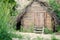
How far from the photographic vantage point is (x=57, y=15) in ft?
56.9

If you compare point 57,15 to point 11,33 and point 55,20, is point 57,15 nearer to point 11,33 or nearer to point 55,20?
point 55,20

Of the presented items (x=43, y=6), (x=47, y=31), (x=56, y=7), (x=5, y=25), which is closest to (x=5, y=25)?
(x=5, y=25)

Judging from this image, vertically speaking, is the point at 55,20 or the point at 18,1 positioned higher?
the point at 18,1

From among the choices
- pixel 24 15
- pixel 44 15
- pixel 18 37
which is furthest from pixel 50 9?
pixel 18 37

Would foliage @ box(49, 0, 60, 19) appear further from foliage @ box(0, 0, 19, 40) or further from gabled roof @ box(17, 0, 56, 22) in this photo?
foliage @ box(0, 0, 19, 40)

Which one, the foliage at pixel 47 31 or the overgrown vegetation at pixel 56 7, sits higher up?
the overgrown vegetation at pixel 56 7

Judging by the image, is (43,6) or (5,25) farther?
(43,6)

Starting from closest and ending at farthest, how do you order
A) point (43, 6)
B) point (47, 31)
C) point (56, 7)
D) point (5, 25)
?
point (5, 25)
point (47, 31)
point (56, 7)
point (43, 6)

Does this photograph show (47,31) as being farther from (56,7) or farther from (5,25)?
(5,25)

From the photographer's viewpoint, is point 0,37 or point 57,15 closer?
point 0,37

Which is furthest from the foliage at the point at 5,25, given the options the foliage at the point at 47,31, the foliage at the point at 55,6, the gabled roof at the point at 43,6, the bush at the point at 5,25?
the foliage at the point at 55,6

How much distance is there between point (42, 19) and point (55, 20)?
1027mm

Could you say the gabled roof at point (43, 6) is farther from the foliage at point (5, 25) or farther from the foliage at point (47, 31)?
the foliage at point (5, 25)

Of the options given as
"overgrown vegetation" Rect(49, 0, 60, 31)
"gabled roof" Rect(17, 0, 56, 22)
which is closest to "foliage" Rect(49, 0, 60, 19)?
"overgrown vegetation" Rect(49, 0, 60, 31)
